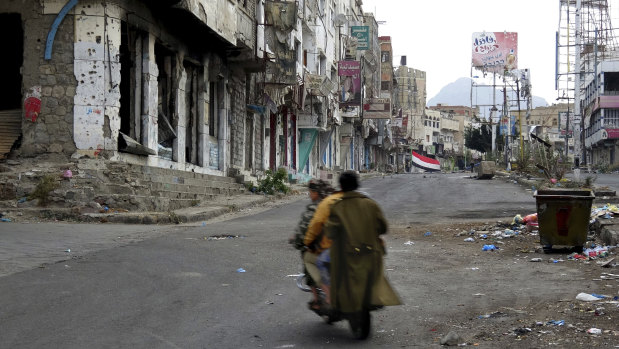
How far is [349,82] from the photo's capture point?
54719mm

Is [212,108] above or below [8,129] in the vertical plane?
above

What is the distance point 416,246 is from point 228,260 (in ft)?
12.5

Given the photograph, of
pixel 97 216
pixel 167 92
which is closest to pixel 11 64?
pixel 167 92

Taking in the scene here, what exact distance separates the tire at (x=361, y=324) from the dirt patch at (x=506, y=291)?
1.29ft

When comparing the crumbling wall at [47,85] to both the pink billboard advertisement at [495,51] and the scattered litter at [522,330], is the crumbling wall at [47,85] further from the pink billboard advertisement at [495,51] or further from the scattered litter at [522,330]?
the pink billboard advertisement at [495,51]

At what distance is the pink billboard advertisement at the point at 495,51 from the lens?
81.2 m

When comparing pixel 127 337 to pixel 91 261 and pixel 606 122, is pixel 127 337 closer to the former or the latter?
pixel 91 261

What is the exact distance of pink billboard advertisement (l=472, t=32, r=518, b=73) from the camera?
267 feet

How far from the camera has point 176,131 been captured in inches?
893

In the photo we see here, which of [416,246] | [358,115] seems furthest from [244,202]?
[358,115]

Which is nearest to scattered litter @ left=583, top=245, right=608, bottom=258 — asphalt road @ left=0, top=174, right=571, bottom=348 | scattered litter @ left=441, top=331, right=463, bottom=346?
asphalt road @ left=0, top=174, right=571, bottom=348

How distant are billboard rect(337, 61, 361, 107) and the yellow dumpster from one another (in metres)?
39.9

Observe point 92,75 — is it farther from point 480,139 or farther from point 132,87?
point 480,139

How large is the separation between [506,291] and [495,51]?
77.8m
